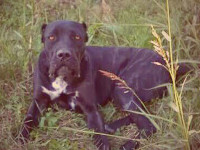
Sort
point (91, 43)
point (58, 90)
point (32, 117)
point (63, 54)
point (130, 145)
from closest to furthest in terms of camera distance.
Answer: point (130, 145), point (63, 54), point (32, 117), point (58, 90), point (91, 43)

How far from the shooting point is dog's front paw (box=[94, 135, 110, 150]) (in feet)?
12.6

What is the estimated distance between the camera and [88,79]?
431 centimetres

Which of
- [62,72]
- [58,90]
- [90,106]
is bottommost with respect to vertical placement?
[90,106]

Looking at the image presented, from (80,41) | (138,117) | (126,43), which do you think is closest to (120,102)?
(138,117)

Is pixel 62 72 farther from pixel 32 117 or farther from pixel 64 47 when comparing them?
pixel 32 117

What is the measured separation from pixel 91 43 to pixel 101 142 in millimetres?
1839

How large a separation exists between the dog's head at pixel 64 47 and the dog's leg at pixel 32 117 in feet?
1.12

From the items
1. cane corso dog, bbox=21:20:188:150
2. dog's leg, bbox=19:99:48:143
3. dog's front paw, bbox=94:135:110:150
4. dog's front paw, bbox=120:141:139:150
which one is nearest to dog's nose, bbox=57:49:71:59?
cane corso dog, bbox=21:20:188:150

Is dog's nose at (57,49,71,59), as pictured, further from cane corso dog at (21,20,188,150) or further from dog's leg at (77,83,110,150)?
dog's leg at (77,83,110,150)

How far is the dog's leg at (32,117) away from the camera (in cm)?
398

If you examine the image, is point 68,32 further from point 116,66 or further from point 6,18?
point 6,18

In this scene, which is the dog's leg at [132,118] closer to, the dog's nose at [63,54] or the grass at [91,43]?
the grass at [91,43]

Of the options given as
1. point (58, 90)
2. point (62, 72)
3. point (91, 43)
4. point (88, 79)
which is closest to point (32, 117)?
point (58, 90)

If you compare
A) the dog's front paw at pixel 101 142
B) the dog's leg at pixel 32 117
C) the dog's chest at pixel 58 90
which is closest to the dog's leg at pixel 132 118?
the dog's front paw at pixel 101 142
